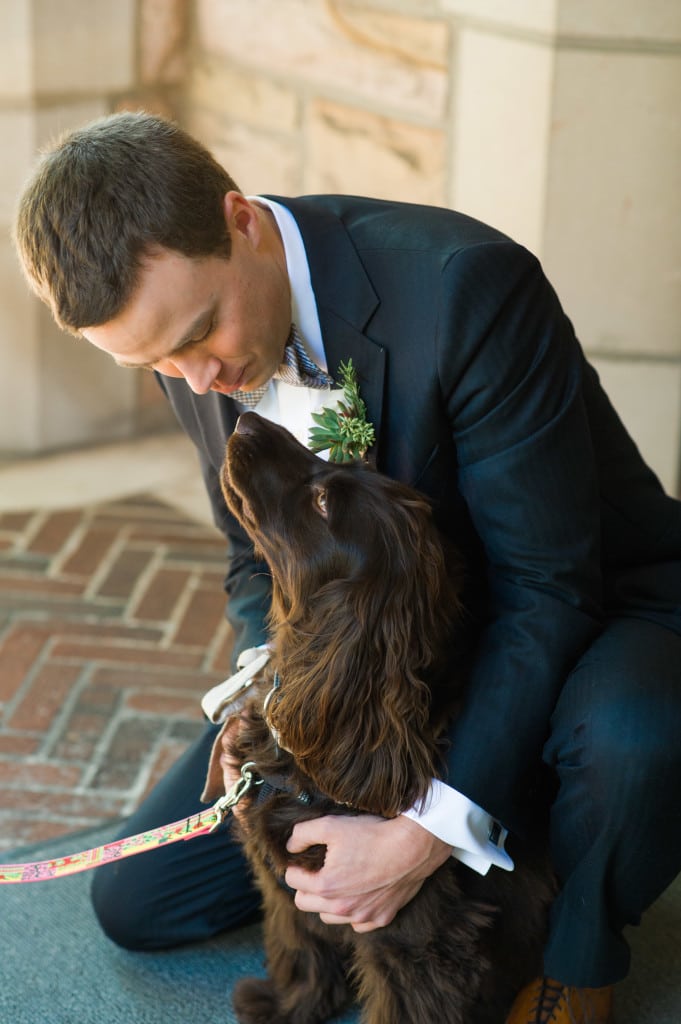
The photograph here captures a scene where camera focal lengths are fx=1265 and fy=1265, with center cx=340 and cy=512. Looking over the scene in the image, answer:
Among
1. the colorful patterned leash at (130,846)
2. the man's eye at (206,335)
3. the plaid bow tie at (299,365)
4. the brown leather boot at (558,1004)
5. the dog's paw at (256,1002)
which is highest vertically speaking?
the man's eye at (206,335)

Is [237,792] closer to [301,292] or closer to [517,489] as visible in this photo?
[517,489]

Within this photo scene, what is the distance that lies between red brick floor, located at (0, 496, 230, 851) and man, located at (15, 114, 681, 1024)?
1088 mm

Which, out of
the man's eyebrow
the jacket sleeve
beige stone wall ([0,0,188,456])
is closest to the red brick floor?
beige stone wall ([0,0,188,456])

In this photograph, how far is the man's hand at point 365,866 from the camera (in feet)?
6.32

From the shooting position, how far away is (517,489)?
1.96 meters

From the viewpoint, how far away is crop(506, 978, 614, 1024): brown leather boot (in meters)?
2.11

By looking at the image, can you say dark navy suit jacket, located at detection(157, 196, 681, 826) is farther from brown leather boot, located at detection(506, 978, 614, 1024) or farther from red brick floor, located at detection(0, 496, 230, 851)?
red brick floor, located at detection(0, 496, 230, 851)

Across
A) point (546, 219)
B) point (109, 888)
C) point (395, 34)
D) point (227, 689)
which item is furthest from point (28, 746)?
point (395, 34)

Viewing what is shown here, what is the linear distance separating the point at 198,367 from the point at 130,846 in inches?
A: 30.7

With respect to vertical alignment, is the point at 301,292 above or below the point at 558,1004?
above

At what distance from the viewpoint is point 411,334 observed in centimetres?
198

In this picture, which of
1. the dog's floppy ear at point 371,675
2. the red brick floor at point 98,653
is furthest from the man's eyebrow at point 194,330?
the red brick floor at point 98,653

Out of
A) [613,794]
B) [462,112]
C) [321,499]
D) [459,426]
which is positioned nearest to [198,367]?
[321,499]

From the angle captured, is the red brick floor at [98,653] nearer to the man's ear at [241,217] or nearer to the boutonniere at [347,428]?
the boutonniere at [347,428]
